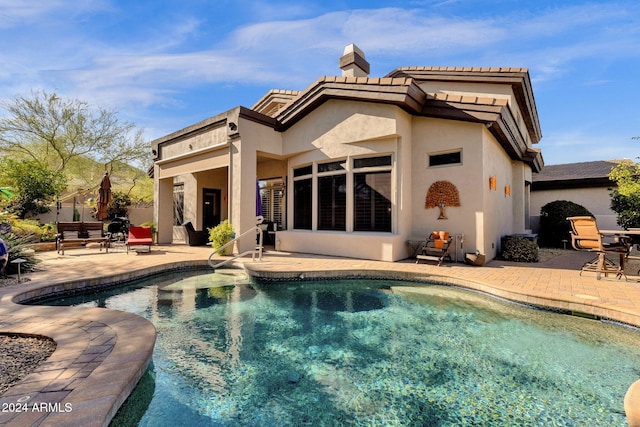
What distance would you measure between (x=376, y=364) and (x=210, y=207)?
13175 millimetres

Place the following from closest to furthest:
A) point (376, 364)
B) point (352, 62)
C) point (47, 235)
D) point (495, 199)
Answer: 1. point (376, 364)
2. point (495, 199)
3. point (352, 62)
4. point (47, 235)

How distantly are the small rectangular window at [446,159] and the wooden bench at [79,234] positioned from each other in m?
11.5

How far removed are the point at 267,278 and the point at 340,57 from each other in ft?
28.0

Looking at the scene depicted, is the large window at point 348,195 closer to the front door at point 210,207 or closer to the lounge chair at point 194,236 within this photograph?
the lounge chair at point 194,236

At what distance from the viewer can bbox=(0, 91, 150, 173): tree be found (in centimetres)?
1955

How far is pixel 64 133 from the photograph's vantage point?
21375 millimetres

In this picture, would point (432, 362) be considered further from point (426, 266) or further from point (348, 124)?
point (348, 124)

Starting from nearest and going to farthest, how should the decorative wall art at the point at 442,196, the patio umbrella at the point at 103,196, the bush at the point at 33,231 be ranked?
the decorative wall art at the point at 442,196
the bush at the point at 33,231
the patio umbrella at the point at 103,196

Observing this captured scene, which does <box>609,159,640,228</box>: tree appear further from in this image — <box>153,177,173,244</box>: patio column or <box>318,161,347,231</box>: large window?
<box>153,177,173,244</box>: patio column

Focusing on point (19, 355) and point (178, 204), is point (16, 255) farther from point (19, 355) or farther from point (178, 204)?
point (178, 204)

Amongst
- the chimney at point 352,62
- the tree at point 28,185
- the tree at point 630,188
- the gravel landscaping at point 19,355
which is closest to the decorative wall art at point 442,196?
the chimney at point 352,62

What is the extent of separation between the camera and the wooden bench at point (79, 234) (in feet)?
34.7

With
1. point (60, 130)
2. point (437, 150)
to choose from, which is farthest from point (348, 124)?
point (60, 130)

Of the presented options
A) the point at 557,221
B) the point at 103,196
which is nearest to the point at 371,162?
the point at 557,221
